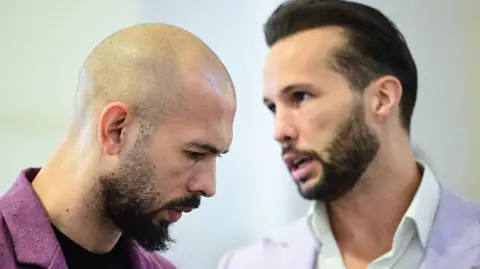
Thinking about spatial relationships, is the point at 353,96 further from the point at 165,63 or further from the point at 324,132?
the point at 165,63

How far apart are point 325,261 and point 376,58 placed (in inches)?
13.0

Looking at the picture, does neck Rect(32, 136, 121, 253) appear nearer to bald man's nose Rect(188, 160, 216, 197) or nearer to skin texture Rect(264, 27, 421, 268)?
bald man's nose Rect(188, 160, 216, 197)

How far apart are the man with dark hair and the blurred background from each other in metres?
0.23

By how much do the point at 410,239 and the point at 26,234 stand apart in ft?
1.84

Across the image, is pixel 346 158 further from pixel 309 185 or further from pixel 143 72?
pixel 143 72

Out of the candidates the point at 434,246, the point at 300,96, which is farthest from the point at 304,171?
the point at 434,246

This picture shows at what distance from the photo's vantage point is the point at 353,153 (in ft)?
3.32

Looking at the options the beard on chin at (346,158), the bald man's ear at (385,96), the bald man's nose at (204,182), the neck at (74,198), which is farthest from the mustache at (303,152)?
the neck at (74,198)

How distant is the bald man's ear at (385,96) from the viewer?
1.05 meters

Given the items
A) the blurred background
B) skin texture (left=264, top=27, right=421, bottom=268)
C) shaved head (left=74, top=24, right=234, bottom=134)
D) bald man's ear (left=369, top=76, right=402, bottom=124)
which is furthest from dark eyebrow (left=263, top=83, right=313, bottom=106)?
the blurred background

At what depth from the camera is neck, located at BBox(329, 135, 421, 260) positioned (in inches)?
40.8

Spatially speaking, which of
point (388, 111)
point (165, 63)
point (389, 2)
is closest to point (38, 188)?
point (165, 63)

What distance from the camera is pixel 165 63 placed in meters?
0.82

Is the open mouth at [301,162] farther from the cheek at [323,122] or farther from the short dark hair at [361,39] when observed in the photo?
the short dark hair at [361,39]
